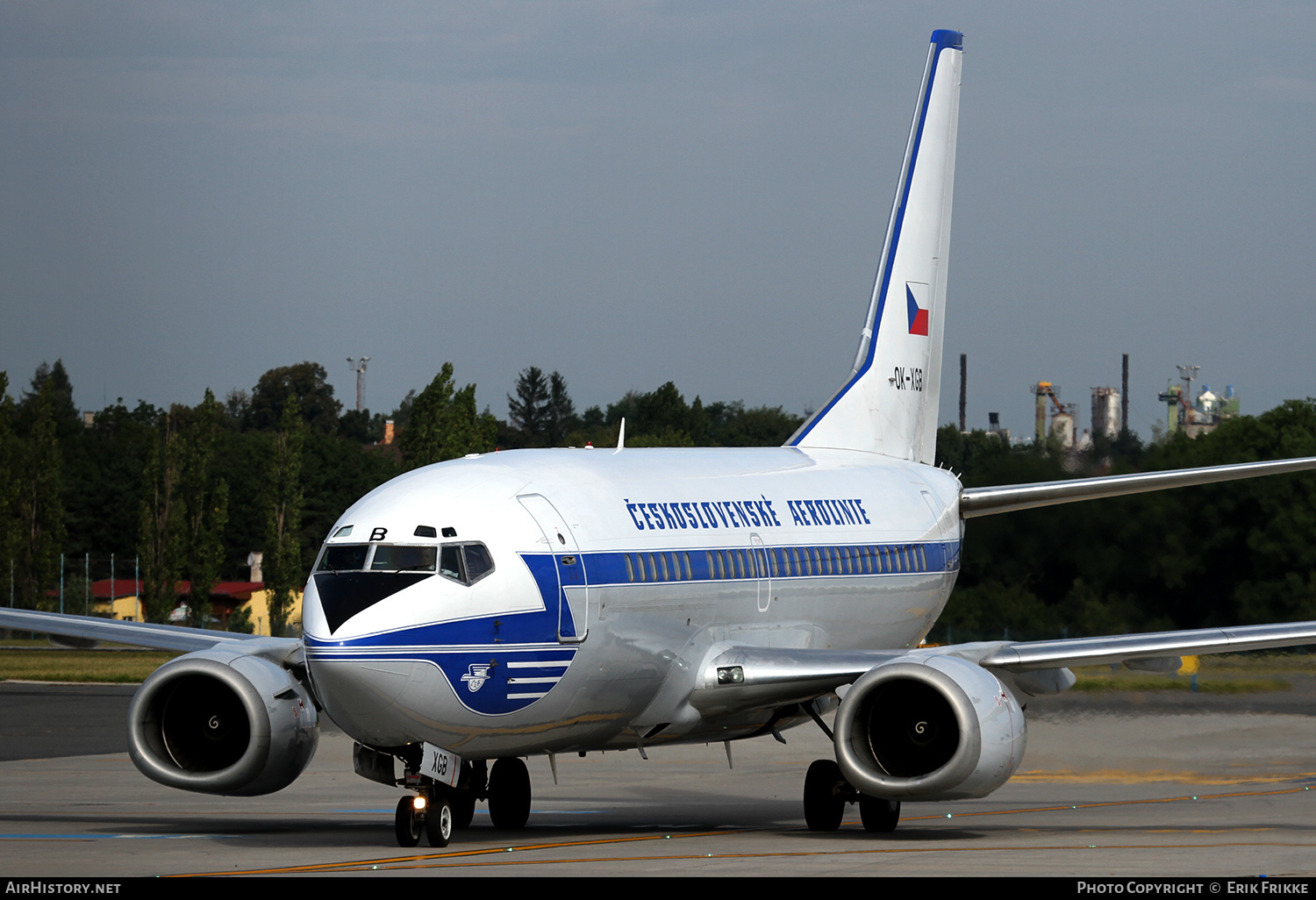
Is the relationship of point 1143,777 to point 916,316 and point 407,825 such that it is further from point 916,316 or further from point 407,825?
point 407,825

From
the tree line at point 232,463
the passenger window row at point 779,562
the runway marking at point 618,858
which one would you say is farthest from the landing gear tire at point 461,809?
the tree line at point 232,463

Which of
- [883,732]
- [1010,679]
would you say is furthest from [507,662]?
[1010,679]

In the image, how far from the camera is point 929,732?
1733 cm

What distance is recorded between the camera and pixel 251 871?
14320 millimetres

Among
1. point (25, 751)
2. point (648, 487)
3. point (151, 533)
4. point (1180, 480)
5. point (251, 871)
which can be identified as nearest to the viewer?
point (251, 871)

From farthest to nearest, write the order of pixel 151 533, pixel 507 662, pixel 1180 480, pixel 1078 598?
pixel 151 533, pixel 1078 598, pixel 1180 480, pixel 507 662

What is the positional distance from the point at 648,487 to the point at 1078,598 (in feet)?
75.1

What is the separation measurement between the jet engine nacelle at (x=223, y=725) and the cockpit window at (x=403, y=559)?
9.22 feet

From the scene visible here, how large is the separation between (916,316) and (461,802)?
11.8m

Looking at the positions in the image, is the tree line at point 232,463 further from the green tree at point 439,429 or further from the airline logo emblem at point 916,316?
the airline logo emblem at point 916,316

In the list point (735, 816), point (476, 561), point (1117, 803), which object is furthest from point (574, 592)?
point (1117, 803)

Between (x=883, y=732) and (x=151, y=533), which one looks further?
(x=151, y=533)

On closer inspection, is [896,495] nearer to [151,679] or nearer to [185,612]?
[151,679]

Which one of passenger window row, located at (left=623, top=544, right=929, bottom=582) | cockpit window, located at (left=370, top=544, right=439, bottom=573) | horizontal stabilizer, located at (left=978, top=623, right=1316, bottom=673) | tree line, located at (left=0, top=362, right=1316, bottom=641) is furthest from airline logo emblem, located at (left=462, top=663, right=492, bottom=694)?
tree line, located at (left=0, top=362, right=1316, bottom=641)
